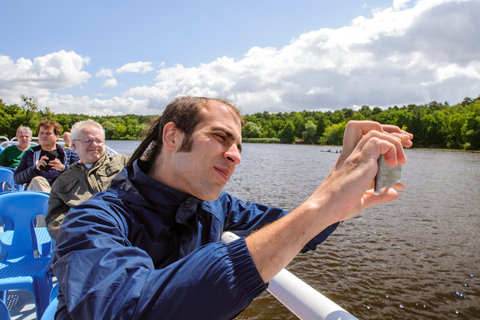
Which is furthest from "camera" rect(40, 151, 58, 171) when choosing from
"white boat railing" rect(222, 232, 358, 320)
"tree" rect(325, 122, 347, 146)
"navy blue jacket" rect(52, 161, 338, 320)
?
"tree" rect(325, 122, 347, 146)

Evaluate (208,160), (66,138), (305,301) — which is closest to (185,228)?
(208,160)

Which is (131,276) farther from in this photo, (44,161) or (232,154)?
(44,161)

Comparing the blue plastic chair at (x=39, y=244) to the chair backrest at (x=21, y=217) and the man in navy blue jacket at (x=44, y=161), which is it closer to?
the chair backrest at (x=21, y=217)

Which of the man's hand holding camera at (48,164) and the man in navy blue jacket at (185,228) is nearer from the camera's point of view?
the man in navy blue jacket at (185,228)

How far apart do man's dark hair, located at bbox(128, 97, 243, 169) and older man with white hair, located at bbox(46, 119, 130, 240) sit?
1.65 m

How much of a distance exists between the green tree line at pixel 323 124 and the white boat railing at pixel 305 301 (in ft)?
153

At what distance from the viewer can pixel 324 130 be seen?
105750mm

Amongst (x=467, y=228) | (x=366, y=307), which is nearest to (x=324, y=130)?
(x=467, y=228)

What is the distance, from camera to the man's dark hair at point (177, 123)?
144 centimetres

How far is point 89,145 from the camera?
3.62 metres

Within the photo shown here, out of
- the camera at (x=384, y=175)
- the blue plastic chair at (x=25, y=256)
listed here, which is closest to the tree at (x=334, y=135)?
the blue plastic chair at (x=25, y=256)

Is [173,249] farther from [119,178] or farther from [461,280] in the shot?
[461,280]

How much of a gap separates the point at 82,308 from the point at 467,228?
1507cm

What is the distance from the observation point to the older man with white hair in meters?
3.04
